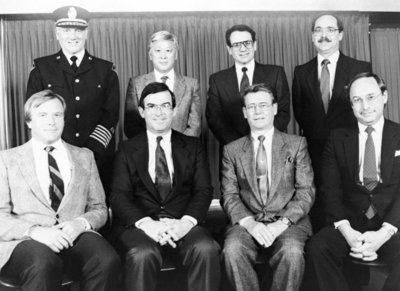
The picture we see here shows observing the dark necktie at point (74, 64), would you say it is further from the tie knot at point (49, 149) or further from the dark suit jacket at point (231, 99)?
the dark suit jacket at point (231, 99)

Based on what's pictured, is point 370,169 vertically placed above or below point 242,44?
below

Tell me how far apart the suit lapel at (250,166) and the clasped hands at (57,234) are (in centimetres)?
95

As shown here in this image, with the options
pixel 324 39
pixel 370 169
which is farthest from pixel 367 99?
pixel 324 39

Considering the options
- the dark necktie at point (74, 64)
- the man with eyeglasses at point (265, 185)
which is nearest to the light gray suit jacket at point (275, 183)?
the man with eyeglasses at point (265, 185)

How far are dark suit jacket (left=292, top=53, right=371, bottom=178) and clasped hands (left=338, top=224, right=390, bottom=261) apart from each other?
906 millimetres

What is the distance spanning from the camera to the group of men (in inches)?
94.7

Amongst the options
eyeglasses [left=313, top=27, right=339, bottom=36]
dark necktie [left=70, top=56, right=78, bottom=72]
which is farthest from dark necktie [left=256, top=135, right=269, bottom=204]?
dark necktie [left=70, top=56, right=78, bottom=72]

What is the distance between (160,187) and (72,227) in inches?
21.3

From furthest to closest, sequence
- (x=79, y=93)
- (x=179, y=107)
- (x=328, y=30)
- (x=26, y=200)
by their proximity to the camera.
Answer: (x=328, y=30), (x=179, y=107), (x=79, y=93), (x=26, y=200)

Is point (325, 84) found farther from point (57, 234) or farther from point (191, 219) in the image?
point (57, 234)

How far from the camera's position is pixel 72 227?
2.45 m

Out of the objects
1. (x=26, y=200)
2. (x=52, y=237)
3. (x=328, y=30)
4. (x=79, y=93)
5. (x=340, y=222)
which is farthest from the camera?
(x=328, y=30)

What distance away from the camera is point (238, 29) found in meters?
3.35

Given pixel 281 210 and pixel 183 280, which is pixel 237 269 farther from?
pixel 183 280
